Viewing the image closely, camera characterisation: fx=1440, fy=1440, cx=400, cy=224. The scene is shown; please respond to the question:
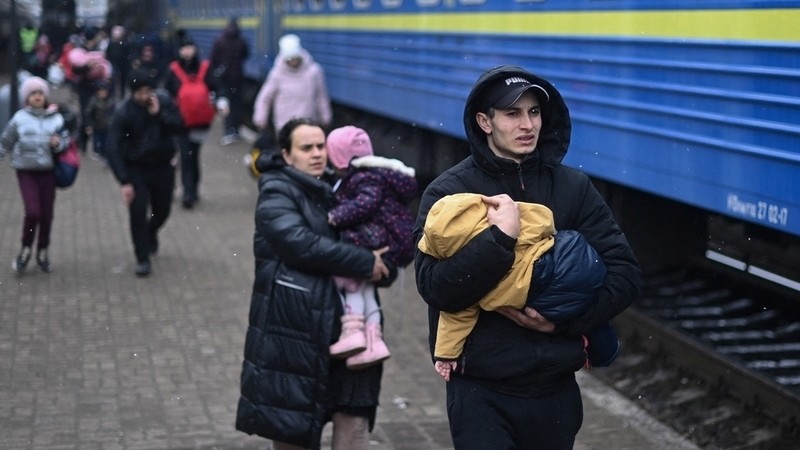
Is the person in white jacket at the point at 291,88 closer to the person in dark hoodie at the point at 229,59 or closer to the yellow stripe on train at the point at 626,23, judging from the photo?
the yellow stripe on train at the point at 626,23

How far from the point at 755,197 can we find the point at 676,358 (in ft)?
3.82

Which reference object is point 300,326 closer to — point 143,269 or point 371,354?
point 371,354

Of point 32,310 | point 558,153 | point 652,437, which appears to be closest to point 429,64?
point 32,310

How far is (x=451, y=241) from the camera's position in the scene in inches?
140

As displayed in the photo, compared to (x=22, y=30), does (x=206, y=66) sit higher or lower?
higher

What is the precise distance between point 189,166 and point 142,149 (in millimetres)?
3796

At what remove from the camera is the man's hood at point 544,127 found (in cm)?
371

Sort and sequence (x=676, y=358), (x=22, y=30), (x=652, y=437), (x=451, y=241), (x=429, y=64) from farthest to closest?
1. (x=22, y=30)
2. (x=429, y=64)
3. (x=676, y=358)
4. (x=652, y=437)
5. (x=451, y=241)

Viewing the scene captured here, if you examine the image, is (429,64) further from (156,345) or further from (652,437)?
(652,437)

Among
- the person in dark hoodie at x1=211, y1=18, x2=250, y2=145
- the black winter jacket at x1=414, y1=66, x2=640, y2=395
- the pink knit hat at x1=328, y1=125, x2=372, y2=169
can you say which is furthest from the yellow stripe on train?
the person in dark hoodie at x1=211, y1=18, x2=250, y2=145

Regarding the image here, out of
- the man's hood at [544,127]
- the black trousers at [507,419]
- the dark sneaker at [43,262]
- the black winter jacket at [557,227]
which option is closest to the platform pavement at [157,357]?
the dark sneaker at [43,262]

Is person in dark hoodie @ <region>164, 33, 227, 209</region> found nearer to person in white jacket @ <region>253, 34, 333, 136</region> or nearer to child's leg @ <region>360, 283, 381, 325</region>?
person in white jacket @ <region>253, 34, 333, 136</region>

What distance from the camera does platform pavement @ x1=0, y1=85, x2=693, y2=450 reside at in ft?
21.1

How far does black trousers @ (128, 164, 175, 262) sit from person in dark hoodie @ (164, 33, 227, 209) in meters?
2.89
